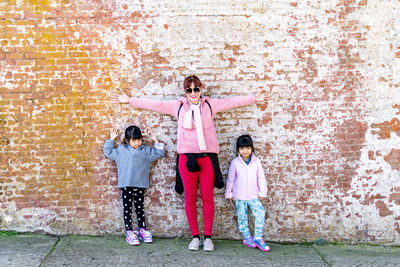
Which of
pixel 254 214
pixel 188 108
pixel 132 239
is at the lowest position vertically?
pixel 132 239

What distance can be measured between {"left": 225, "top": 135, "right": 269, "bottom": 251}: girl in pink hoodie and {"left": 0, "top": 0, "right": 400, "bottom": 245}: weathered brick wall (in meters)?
0.22

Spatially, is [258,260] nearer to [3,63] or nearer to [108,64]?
[108,64]

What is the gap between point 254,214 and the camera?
516 centimetres

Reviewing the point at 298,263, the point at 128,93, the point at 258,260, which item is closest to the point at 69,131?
the point at 128,93

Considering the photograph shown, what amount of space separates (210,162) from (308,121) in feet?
5.14

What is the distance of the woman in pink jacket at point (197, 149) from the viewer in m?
4.89

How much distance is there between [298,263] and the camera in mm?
4676

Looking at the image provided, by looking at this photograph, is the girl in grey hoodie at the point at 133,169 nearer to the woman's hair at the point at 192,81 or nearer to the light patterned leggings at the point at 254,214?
the woman's hair at the point at 192,81

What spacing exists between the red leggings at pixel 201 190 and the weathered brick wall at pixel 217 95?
15.7 inches

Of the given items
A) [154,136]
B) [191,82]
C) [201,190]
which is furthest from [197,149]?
[191,82]

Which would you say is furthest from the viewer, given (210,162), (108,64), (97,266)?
(108,64)

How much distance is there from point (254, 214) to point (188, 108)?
67.2 inches

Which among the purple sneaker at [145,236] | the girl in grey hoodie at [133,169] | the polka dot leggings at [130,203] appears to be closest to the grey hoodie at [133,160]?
the girl in grey hoodie at [133,169]

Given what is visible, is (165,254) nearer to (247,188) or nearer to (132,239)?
(132,239)
